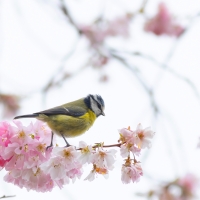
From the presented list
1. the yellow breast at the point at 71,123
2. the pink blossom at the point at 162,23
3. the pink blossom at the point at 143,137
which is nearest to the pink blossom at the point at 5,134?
the yellow breast at the point at 71,123

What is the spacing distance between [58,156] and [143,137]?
0.42 meters

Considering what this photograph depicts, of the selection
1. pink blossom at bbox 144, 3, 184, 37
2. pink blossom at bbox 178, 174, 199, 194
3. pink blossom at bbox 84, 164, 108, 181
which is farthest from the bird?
pink blossom at bbox 144, 3, 184, 37

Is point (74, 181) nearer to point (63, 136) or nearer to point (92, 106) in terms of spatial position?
point (63, 136)

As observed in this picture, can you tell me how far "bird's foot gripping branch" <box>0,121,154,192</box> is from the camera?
200cm

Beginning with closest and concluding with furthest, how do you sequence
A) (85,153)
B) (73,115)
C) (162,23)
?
(85,153) → (73,115) → (162,23)

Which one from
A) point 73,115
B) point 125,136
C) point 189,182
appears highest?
point 189,182

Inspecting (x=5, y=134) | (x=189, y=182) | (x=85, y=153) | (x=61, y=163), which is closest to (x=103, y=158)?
(x=85, y=153)

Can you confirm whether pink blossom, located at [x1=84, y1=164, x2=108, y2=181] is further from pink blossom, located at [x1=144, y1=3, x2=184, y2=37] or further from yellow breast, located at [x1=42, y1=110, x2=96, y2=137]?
pink blossom, located at [x1=144, y1=3, x2=184, y2=37]

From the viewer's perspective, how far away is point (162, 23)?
5.74 m

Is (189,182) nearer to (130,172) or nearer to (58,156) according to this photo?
(130,172)

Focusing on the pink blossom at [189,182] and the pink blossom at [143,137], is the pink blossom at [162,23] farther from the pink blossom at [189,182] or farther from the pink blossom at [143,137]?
the pink blossom at [143,137]

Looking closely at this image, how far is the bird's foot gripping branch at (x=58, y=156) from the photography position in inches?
78.7

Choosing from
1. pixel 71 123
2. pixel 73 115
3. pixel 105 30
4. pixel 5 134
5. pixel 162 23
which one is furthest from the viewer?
pixel 105 30

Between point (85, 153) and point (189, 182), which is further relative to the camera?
point (189, 182)
